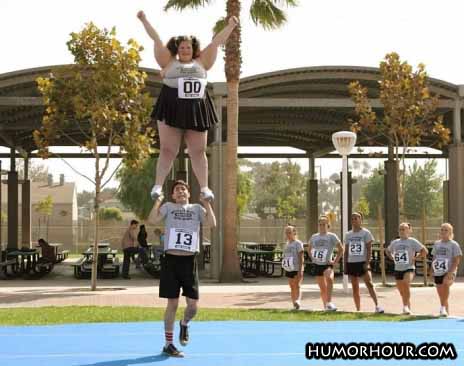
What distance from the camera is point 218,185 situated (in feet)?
80.6

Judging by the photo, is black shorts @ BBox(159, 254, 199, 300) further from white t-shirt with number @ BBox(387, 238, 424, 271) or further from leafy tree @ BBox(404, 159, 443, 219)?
leafy tree @ BBox(404, 159, 443, 219)

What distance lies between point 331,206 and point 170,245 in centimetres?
15149

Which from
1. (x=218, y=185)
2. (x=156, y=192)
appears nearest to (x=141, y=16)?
(x=156, y=192)

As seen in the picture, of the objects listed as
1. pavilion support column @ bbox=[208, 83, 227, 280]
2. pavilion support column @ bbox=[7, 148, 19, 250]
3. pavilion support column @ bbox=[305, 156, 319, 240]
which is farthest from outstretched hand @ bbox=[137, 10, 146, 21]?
pavilion support column @ bbox=[305, 156, 319, 240]

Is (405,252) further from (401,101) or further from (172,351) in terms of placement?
(401,101)

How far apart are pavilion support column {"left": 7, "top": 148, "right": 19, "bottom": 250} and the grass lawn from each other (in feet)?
61.6

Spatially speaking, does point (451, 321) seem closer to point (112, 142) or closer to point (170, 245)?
point (170, 245)

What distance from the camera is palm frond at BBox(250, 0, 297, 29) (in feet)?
74.0

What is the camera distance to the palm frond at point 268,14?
22547 millimetres

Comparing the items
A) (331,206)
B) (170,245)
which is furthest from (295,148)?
(331,206)

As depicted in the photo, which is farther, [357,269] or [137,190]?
[137,190]

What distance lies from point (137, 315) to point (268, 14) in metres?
11.2

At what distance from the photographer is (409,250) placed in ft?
45.6

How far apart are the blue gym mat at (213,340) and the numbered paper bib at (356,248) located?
203 centimetres
